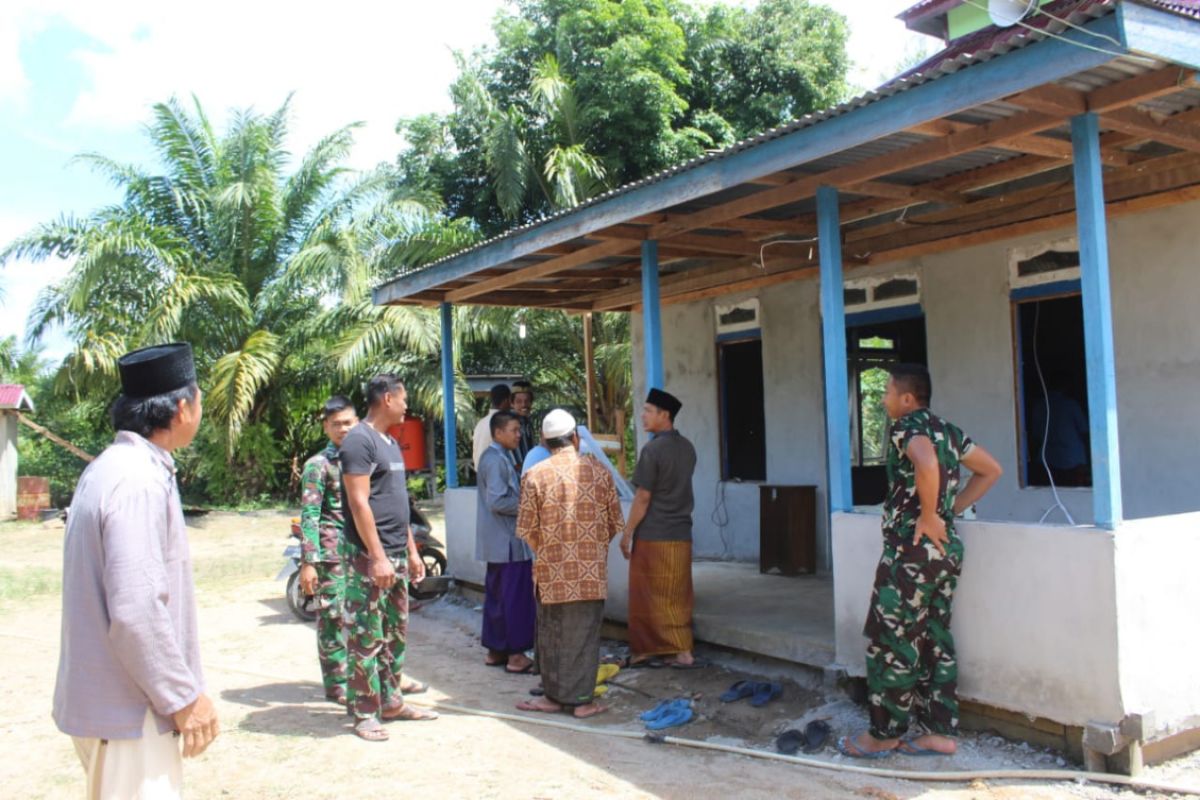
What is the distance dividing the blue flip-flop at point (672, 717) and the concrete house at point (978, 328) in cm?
78

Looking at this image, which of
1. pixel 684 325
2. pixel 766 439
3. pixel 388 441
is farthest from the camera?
pixel 684 325

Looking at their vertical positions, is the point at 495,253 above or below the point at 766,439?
above

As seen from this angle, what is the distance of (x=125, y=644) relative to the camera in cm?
250

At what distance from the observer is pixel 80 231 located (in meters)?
17.5

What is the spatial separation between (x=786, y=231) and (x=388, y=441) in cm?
335

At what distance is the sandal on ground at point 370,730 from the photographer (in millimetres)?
5234

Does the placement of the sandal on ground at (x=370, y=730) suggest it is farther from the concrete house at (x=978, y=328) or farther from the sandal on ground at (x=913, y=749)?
the sandal on ground at (x=913, y=749)

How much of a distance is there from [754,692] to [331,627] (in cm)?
250

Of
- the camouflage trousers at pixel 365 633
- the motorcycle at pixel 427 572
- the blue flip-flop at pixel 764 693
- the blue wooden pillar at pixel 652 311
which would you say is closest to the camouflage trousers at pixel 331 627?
the camouflage trousers at pixel 365 633

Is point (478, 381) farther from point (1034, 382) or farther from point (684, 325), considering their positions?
point (1034, 382)

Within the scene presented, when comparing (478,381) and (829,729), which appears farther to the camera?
(478,381)

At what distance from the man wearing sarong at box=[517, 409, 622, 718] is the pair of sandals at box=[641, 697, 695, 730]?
37 cm

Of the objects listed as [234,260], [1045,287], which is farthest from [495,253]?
[234,260]

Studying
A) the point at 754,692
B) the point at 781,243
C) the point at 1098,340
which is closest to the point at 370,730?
the point at 754,692
